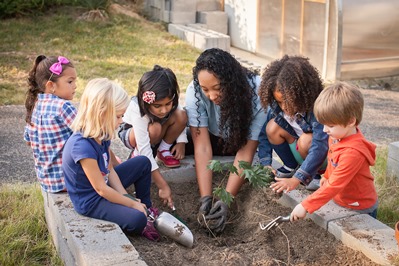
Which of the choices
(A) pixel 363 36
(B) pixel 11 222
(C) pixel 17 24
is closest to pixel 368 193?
(B) pixel 11 222

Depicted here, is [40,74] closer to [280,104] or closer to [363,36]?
[280,104]

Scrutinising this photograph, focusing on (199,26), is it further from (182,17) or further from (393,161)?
(393,161)

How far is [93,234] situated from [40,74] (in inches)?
45.9

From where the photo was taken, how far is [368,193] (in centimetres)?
319

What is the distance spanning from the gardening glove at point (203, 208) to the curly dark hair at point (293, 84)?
68 centimetres

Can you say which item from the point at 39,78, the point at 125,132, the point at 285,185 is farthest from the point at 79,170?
the point at 285,185

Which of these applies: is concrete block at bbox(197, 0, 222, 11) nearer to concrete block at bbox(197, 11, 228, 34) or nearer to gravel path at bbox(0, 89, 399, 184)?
concrete block at bbox(197, 11, 228, 34)

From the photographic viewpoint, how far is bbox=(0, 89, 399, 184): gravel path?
4965mm

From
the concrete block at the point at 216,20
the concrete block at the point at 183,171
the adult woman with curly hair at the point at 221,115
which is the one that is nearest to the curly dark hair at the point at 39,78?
the adult woman with curly hair at the point at 221,115

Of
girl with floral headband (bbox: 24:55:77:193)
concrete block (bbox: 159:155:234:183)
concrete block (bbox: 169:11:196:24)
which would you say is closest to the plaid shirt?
girl with floral headband (bbox: 24:55:77:193)

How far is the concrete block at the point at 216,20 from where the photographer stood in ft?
35.8

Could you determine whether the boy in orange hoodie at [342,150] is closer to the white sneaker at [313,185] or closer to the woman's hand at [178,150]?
the white sneaker at [313,185]

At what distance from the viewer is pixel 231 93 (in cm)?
361

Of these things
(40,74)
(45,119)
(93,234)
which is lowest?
(93,234)
